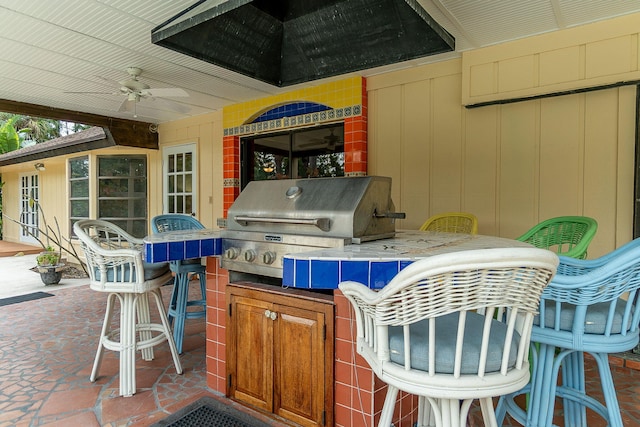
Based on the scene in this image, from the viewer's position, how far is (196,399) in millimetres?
2314

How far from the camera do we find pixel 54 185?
9766 mm

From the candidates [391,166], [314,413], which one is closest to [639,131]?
[391,166]

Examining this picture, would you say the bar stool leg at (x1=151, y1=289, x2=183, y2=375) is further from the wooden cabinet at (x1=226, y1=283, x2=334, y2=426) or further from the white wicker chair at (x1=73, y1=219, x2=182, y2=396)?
the wooden cabinet at (x1=226, y1=283, x2=334, y2=426)

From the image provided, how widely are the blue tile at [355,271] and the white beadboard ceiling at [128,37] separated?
226 centimetres

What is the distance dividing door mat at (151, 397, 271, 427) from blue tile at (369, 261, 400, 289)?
123 centimetres

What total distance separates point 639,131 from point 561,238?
1080 millimetres

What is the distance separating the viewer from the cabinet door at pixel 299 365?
1.81 m

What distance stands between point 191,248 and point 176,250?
8 cm

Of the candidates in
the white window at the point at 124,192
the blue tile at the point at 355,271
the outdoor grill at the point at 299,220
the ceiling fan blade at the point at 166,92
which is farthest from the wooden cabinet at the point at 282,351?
the white window at the point at 124,192

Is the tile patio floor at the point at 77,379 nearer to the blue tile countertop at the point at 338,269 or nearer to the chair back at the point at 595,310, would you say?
the blue tile countertop at the point at 338,269

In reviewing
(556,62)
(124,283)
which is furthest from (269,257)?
(556,62)

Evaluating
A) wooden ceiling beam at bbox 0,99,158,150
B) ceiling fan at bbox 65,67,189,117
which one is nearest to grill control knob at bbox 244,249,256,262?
ceiling fan at bbox 65,67,189,117

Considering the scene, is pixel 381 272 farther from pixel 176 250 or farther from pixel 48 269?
pixel 48 269

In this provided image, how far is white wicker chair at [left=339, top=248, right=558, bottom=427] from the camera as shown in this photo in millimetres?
966
